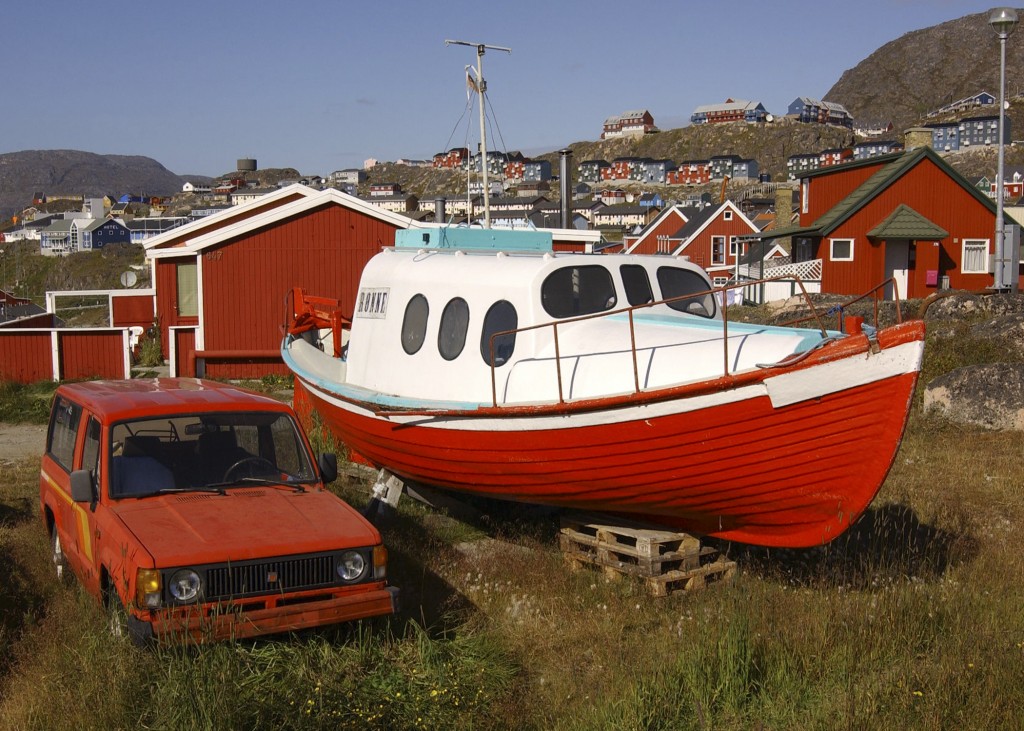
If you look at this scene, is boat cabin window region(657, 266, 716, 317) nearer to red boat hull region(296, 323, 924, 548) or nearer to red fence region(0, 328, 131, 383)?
red boat hull region(296, 323, 924, 548)

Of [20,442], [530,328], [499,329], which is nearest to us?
[530,328]

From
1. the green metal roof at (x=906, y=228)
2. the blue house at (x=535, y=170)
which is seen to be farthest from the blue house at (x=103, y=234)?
the green metal roof at (x=906, y=228)

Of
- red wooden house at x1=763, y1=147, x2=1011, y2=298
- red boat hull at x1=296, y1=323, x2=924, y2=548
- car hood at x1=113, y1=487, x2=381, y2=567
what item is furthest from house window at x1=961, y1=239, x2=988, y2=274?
car hood at x1=113, y1=487, x2=381, y2=567

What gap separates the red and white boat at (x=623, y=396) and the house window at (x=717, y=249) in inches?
2161

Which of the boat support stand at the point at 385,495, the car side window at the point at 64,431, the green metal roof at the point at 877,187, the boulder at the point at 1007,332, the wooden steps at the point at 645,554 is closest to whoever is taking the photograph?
the car side window at the point at 64,431

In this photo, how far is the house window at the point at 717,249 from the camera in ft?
210

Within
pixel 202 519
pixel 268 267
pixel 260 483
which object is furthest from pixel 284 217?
pixel 202 519

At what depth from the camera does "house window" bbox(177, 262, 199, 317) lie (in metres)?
26.9

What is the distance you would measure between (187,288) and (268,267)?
4.66 metres

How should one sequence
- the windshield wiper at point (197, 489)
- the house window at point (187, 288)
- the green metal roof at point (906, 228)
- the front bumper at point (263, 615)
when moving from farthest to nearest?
the green metal roof at point (906, 228)
the house window at point (187, 288)
the windshield wiper at point (197, 489)
the front bumper at point (263, 615)

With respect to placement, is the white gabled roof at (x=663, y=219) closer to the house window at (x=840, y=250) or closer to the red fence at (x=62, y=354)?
the house window at (x=840, y=250)

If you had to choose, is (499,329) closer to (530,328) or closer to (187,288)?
(530,328)

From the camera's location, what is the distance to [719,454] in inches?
293

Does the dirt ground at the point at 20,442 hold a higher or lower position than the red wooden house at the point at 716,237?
lower
